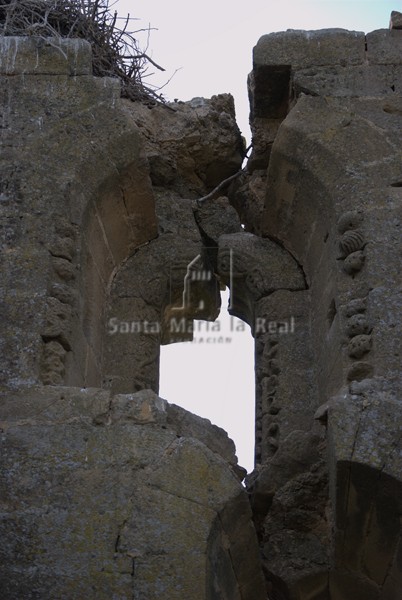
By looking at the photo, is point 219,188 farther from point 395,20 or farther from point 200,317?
point 395,20

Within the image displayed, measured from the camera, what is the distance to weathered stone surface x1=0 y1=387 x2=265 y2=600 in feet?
16.9

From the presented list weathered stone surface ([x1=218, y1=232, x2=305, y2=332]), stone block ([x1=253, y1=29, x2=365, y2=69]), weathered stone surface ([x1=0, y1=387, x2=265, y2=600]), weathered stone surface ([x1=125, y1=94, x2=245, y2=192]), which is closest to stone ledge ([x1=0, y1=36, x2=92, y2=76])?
weathered stone surface ([x1=125, y1=94, x2=245, y2=192])

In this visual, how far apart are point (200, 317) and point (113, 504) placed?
2.30 metres

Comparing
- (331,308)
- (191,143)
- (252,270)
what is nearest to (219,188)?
(191,143)

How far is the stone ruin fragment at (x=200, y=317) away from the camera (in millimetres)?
5363

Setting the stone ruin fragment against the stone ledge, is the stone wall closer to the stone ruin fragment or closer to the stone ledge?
the stone ruin fragment

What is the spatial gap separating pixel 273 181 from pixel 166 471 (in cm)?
234

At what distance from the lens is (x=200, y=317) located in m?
7.49

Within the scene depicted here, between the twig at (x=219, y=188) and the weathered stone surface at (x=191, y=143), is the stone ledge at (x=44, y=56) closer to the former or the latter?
the weathered stone surface at (x=191, y=143)

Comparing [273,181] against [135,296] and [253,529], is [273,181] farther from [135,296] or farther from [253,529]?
[253,529]

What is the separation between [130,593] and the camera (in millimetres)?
5117

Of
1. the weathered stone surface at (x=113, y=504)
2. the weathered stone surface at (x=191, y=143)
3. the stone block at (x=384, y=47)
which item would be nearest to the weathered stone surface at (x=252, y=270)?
the weathered stone surface at (x=191, y=143)

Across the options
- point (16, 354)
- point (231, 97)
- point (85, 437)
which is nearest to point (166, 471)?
point (85, 437)

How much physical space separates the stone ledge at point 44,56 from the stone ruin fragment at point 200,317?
0.4 inches
